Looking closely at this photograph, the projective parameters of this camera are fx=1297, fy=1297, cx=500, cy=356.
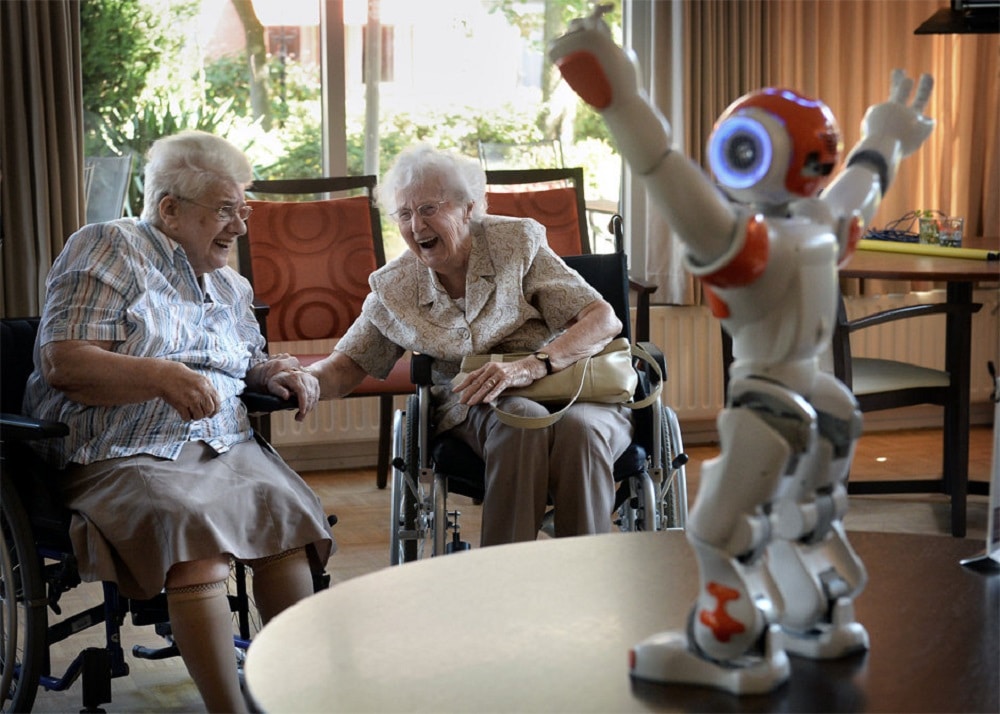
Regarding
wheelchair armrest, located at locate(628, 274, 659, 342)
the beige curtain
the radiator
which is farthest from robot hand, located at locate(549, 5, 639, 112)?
the radiator

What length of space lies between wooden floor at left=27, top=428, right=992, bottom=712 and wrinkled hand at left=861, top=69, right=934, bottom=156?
5.58ft

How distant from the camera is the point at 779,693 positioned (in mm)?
1161

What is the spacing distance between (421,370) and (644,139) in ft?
4.95

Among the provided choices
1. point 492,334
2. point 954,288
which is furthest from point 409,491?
point 954,288

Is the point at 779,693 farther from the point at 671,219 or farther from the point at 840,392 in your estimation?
the point at 671,219

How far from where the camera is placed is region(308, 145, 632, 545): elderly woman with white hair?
247 cm

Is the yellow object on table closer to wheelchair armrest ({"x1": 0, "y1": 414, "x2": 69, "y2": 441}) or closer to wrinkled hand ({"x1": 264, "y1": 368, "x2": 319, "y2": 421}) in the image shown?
wrinkled hand ({"x1": 264, "y1": 368, "x2": 319, "y2": 421})

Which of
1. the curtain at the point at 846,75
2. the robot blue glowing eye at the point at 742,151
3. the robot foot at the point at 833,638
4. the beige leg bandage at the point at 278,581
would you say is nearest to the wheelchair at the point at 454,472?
the beige leg bandage at the point at 278,581

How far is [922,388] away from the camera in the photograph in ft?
11.7

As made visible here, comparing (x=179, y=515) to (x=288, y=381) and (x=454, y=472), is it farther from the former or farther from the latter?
(x=454, y=472)

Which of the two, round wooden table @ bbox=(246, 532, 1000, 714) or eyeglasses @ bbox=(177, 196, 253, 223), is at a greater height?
eyeglasses @ bbox=(177, 196, 253, 223)

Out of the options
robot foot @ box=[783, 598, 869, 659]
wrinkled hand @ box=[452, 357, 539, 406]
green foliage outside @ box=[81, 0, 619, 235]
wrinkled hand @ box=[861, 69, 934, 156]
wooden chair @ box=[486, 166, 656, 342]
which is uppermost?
green foliage outside @ box=[81, 0, 619, 235]

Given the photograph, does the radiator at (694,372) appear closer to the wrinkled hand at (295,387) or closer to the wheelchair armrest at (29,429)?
the wrinkled hand at (295,387)

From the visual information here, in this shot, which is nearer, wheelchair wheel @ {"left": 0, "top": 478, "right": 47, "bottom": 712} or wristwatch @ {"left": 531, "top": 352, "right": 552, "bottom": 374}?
wheelchair wheel @ {"left": 0, "top": 478, "right": 47, "bottom": 712}
